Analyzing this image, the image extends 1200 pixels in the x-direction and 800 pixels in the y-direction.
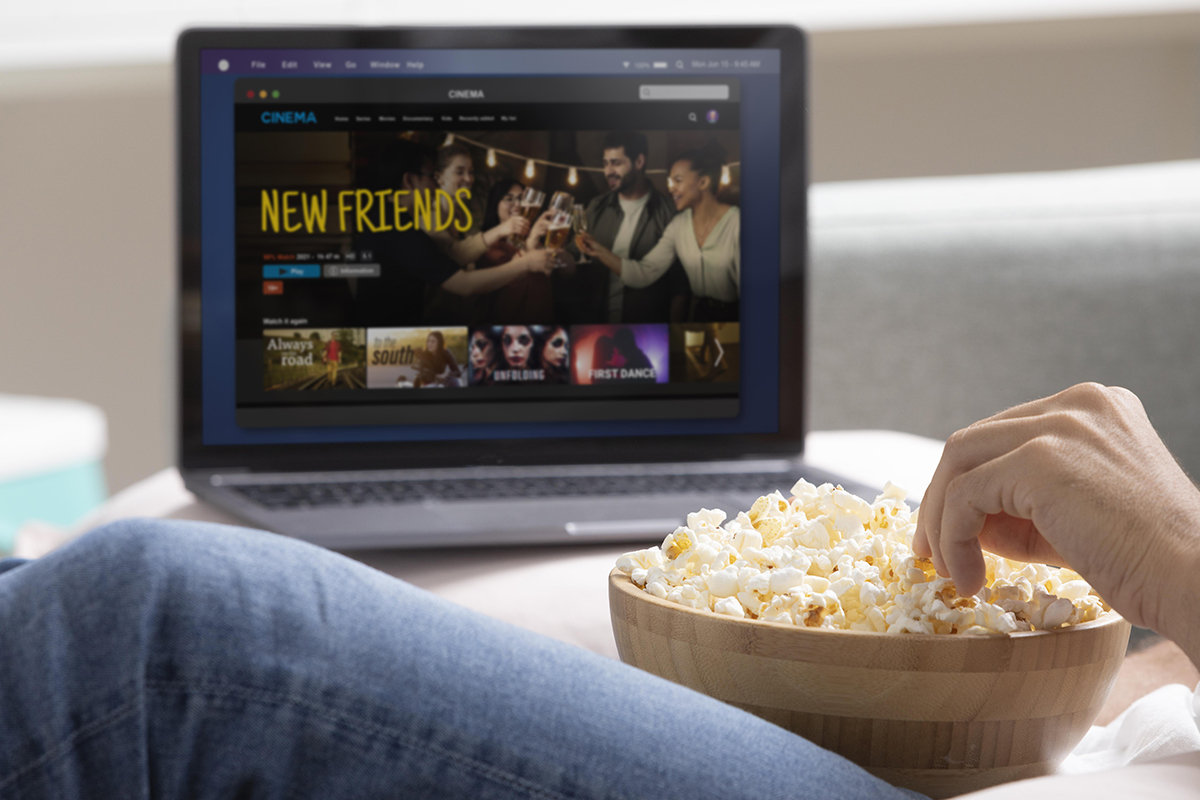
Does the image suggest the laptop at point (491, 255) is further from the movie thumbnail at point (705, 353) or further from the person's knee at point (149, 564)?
the person's knee at point (149, 564)

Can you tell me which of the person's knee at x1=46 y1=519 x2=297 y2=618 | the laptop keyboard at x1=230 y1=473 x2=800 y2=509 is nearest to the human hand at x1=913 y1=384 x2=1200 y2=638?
the person's knee at x1=46 y1=519 x2=297 y2=618

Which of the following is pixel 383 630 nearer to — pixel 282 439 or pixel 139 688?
pixel 139 688

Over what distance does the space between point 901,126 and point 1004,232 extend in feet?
1.09

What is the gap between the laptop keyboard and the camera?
0.91 metres

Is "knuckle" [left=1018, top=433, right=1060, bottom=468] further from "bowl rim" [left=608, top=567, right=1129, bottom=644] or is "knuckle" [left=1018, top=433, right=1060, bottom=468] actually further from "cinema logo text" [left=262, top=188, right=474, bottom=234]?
"cinema logo text" [left=262, top=188, right=474, bottom=234]

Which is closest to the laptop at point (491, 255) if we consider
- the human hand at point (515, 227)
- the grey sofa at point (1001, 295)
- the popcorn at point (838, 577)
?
the human hand at point (515, 227)

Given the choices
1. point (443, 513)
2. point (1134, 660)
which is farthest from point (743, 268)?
point (1134, 660)

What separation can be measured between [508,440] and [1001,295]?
3.20 feet

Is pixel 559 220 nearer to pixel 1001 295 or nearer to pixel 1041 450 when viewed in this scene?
pixel 1041 450

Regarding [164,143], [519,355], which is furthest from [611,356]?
[164,143]

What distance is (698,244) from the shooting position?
1.07m

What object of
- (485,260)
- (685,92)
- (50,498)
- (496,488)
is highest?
(685,92)

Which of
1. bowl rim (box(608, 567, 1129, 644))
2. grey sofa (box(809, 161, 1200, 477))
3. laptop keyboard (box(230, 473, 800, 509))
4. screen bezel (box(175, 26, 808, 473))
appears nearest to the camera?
bowl rim (box(608, 567, 1129, 644))

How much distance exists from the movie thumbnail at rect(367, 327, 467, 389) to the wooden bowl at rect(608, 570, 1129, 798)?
654 mm
